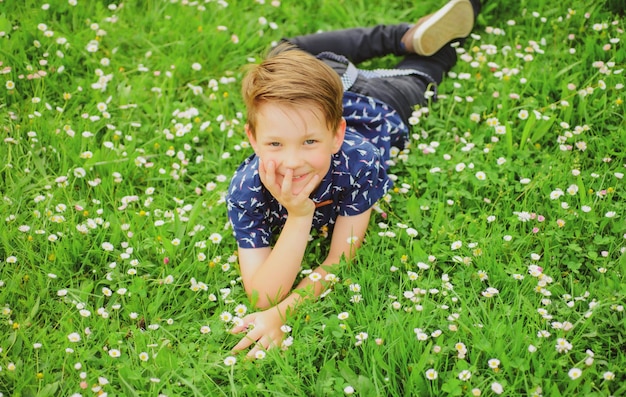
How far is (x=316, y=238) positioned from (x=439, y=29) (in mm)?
1726

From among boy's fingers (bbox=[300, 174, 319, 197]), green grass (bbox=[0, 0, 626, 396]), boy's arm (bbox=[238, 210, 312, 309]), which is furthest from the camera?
boy's arm (bbox=[238, 210, 312, 309])

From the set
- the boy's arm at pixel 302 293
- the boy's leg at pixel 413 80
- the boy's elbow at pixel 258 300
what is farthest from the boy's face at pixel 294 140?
the boy's leg at pixel 413 80

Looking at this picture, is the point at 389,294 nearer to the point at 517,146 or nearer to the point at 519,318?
the point at 519,318

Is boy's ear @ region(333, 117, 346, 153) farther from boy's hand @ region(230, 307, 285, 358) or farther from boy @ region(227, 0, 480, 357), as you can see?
boy's hand @ region(230, 307, 285, 358)

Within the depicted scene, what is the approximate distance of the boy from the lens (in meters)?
2.92

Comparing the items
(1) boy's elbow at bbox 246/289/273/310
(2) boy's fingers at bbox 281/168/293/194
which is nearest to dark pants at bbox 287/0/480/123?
(2) boy's fingers at bbox 281/168/293/194

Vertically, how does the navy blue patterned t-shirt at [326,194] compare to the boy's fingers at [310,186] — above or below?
below

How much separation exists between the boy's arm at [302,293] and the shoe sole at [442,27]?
146cm

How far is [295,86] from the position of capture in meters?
2.89

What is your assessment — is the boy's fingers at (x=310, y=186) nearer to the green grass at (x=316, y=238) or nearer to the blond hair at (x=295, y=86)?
the blond hair at (x=295, y=86)

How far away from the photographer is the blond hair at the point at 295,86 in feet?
9.47

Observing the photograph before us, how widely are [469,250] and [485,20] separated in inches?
85.6

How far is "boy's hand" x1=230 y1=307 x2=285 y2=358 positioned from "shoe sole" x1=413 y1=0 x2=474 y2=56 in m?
2.14

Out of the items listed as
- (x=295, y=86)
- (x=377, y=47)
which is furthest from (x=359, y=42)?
(x=295, y=86)
